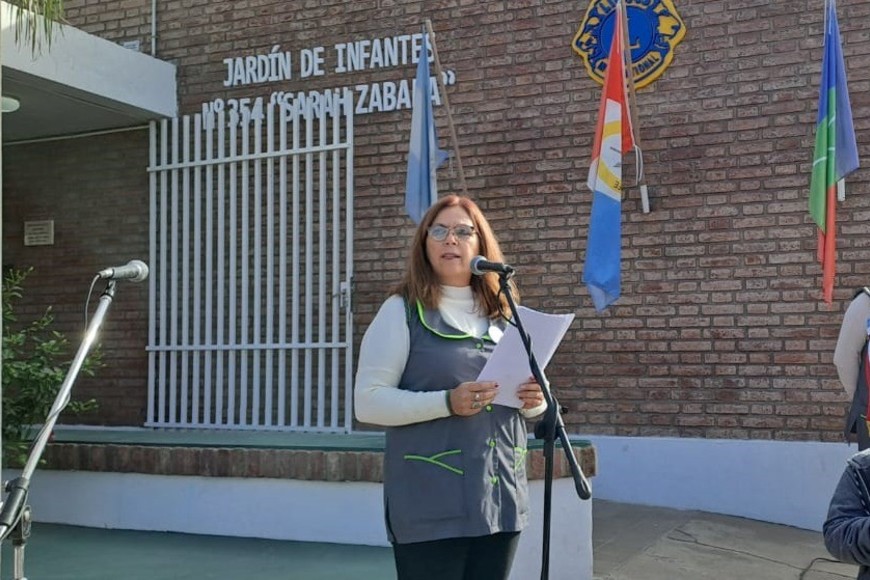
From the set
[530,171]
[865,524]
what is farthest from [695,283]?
[865,524]

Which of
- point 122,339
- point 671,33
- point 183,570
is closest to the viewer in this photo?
point 183,570

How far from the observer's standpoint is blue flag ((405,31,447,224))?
6629mm

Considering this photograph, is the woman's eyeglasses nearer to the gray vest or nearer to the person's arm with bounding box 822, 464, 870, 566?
the gray vest

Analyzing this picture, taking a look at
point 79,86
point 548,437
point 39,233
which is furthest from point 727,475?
point 39,233

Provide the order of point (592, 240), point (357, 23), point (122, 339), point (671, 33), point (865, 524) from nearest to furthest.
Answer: point (865, 524) → point (592, 240) → point (671, 33) → point (357, 23) → point (122, 339)

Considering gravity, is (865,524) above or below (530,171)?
below

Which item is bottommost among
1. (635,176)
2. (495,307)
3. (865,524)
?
(865,524)

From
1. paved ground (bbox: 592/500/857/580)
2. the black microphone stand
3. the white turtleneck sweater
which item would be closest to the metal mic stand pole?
the white turtleneck sweater

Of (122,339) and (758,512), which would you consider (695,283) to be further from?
(122,339)

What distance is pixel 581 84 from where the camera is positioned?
6.87 metres

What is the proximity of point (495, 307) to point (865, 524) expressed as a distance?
1184 millimetres

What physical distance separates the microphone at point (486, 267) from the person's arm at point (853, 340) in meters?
2.47

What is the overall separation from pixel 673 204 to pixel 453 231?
4.05 meters

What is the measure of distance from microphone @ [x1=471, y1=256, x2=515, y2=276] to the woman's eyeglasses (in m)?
0.08
